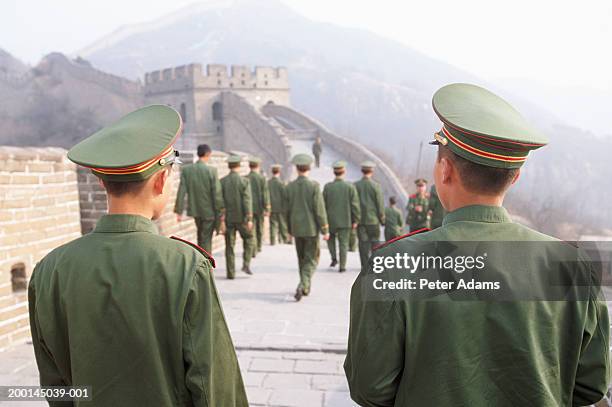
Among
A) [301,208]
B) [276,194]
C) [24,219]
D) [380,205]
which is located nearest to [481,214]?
[24,219]

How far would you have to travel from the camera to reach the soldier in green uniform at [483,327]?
1.52 metres

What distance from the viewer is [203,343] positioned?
1756mm

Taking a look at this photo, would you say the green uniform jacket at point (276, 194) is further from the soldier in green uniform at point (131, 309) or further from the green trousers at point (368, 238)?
the soldier in green uniform at point (131, 309)

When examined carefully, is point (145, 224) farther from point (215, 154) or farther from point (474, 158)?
point (215, 154)

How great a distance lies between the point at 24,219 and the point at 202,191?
2827 mm

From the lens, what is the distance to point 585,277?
5.23 ft

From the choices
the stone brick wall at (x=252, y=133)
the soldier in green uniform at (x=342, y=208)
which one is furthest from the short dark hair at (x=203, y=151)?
the stone brick wall at (x=252, y=133)

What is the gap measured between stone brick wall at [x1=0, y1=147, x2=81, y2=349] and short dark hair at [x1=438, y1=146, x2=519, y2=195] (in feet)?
13.7

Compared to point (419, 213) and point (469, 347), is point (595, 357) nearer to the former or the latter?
point (469, 347)

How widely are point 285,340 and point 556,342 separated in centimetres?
326

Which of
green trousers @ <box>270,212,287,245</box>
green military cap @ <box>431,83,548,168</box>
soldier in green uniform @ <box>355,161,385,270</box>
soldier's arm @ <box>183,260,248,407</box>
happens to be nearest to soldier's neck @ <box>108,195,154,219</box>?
soldier's arm @ <box>183,260,248,407</box>

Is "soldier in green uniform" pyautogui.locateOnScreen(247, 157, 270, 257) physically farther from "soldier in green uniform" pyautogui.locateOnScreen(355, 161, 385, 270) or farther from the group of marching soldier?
"soldier in green uniform" pyautogui.locateOnScreen(355, 161, 385, 270)

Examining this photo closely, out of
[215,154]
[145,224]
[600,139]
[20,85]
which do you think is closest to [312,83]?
[600,139]

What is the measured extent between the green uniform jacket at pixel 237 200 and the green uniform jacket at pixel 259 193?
1787 millimetres
